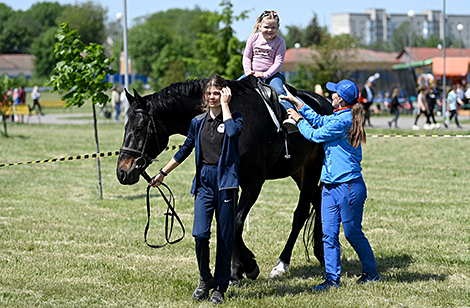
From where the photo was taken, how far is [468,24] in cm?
19950

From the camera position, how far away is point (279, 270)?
6.74 m

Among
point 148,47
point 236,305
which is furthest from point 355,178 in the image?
point 148,47

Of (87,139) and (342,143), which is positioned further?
(87,139)

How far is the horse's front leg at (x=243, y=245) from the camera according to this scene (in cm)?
591

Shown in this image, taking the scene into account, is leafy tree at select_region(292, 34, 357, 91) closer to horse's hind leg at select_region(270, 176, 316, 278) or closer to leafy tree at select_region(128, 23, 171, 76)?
horse's hind leg at select_region(270, 176, 316, 278)

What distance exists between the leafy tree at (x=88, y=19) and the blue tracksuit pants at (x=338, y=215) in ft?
333

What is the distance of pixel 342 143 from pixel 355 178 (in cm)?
37

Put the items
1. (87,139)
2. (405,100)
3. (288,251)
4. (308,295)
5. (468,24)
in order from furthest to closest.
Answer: (468,24) → (405,100) → (87,139) → (288,251) → (308,295)

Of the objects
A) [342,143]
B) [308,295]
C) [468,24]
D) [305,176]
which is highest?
[468,24]

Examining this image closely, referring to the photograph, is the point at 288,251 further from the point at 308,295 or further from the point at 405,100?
the point at 405,100

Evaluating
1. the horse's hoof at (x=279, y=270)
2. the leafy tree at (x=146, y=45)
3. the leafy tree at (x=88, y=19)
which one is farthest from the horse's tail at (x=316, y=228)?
the leafy tree at (x=88, y=19)

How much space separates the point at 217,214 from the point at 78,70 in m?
7.17

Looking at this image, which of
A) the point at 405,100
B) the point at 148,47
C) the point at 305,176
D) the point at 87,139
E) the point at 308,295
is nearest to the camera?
the point at 308,295

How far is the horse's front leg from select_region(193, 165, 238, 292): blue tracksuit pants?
0.50 meters
